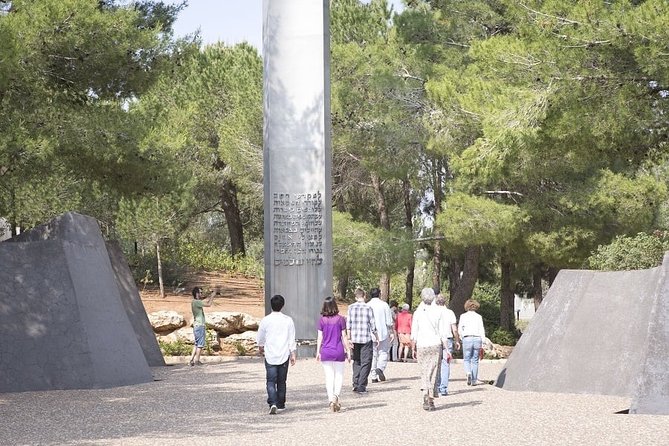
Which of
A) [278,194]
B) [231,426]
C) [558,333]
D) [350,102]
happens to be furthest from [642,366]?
[350,102]

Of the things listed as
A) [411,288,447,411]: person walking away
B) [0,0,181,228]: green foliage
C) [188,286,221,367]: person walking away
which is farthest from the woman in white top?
[0,0,181,228]: green foliage

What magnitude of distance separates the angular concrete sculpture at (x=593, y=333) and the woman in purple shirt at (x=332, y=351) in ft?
10.7

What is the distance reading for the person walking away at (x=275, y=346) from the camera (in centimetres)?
1310

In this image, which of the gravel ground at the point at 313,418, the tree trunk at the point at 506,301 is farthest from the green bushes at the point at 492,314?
the gravel ground at the point at 313,418

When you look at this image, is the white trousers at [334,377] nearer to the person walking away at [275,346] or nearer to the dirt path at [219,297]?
the person walking away at [275,346]

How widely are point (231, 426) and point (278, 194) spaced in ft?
40.0

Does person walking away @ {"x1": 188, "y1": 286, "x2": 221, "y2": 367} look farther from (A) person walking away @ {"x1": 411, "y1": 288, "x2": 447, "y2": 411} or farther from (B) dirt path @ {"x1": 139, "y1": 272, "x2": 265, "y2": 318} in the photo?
(A) person walking away @ {"x1": 411, "y1": 288, "x2": 447, "y2": 411}

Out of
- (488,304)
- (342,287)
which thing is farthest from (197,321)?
(342,287)

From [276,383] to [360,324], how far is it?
2697 millimetres

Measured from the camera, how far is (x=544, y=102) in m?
17.8

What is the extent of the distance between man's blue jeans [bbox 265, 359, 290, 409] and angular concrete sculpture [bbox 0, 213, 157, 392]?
407cm

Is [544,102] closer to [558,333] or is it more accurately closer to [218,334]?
[558,333]

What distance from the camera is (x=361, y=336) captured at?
51.5ft

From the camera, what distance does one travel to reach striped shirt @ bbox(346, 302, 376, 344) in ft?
51.3
